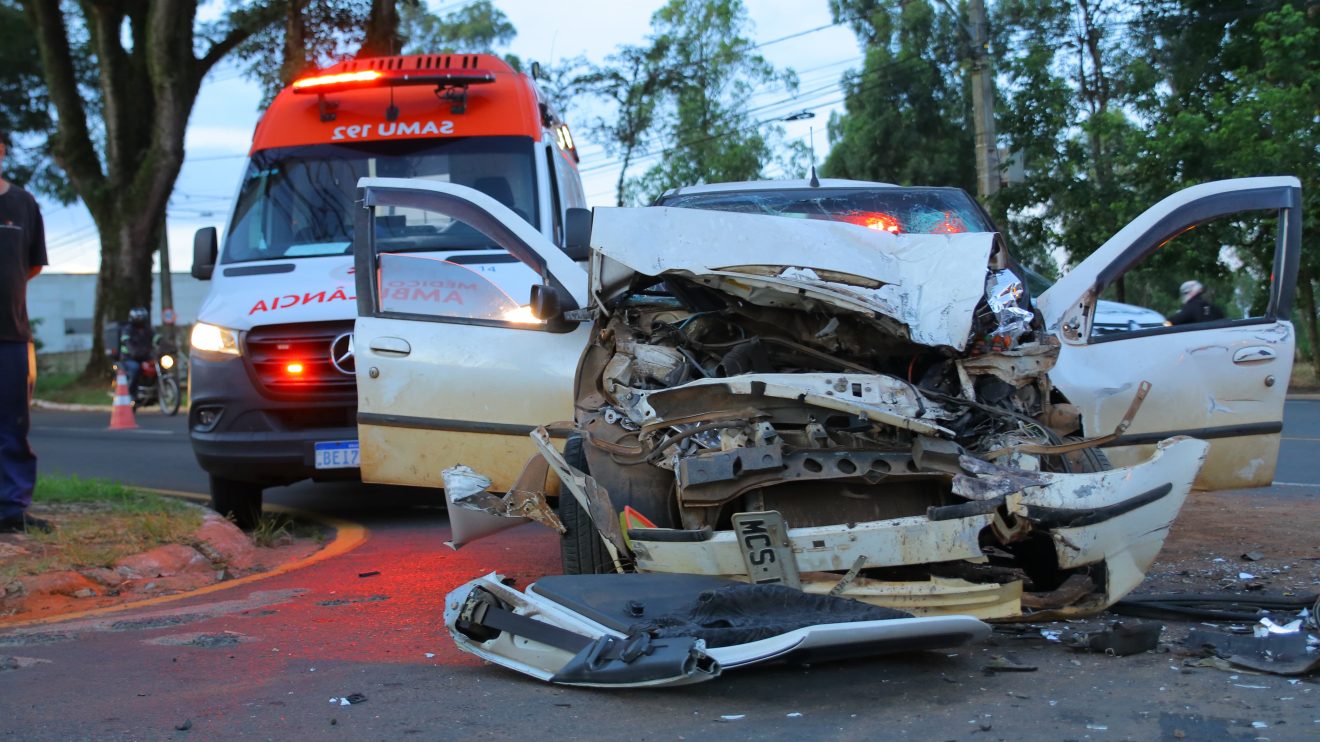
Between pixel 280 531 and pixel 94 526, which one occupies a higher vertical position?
pixel 94 526

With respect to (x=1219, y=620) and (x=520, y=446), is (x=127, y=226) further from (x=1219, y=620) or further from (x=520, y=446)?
(x=1219, y=620)

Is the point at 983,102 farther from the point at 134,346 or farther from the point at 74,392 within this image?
the point at 74,392

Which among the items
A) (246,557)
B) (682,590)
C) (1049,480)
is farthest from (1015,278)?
(246,557)

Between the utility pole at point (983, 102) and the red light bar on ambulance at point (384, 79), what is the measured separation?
10966 millimetres

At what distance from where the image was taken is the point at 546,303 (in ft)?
17.3

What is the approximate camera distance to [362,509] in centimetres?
872

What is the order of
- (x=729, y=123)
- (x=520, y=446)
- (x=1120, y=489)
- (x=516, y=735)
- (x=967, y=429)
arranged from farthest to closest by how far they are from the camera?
(x=729, y=123), (x=520, y=446), (x=967, y=429), (x=1120, y=489), (x=516, y=735)

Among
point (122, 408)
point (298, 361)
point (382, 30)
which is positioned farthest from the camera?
point (382, 30)

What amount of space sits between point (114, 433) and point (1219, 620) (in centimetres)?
1393

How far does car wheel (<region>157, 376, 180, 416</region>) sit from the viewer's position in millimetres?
18891

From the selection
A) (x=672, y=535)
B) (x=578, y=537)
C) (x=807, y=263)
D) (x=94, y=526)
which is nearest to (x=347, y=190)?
(x=94, y=526)

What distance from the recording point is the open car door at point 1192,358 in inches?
197

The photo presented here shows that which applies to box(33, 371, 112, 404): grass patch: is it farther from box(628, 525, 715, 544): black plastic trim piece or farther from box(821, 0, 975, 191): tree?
box(628, 525, 715, 544): black plastic trim piece

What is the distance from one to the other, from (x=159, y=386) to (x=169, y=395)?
53 centimetres
